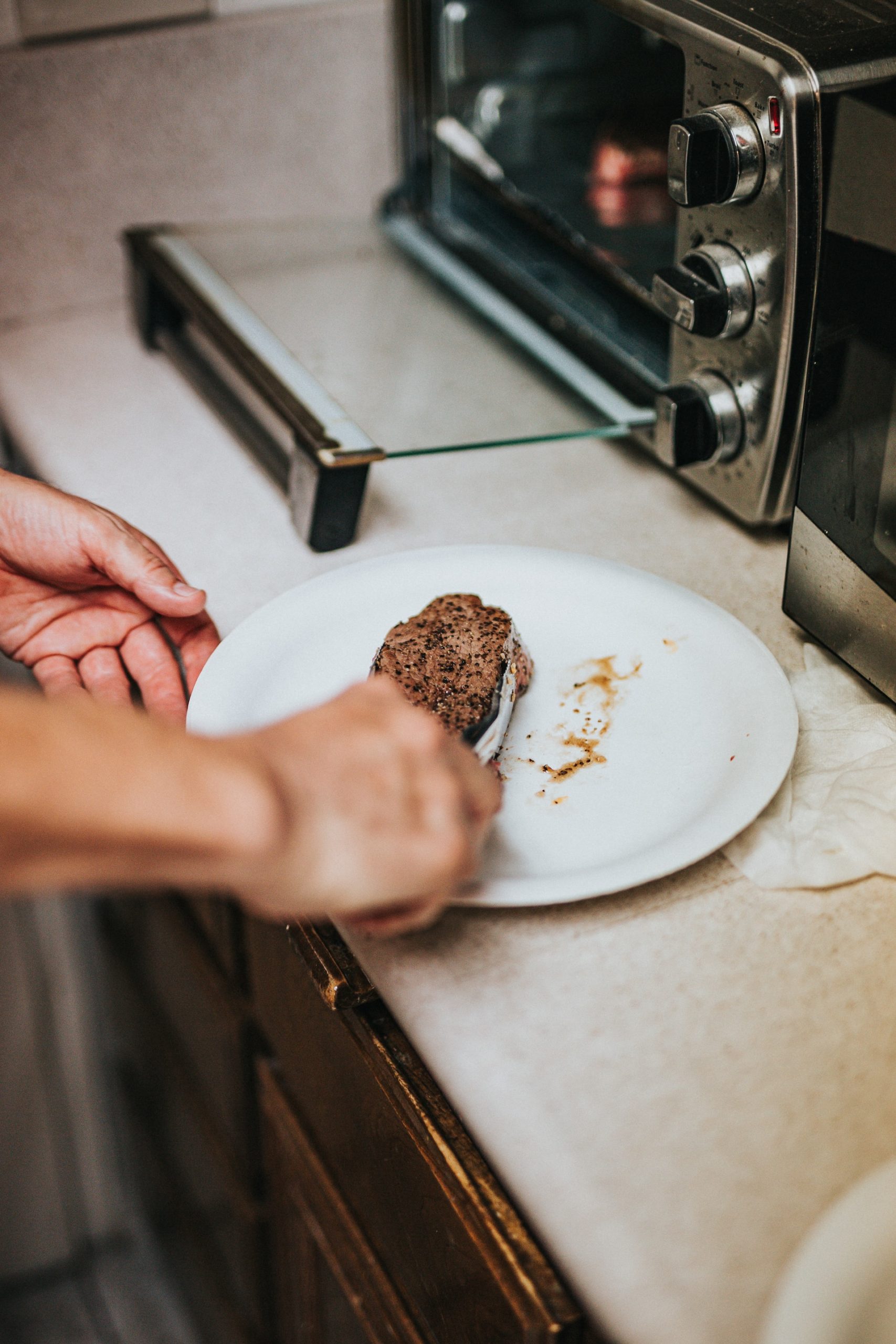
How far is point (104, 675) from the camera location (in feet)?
2.46

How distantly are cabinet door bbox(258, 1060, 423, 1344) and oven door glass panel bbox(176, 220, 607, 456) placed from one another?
48 cm

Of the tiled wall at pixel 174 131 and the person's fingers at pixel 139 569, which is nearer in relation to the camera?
the person's fingers at pixel 139 569

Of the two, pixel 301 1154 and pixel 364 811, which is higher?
pixel 364 811

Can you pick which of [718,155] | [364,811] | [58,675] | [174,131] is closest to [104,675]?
[58,675]

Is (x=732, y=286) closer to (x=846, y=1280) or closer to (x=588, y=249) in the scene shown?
(x=588, y=249)

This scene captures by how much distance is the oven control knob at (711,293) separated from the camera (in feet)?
2.46

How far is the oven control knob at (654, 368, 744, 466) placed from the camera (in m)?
0.80

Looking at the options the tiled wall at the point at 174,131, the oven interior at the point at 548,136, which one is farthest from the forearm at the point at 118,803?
the tiled wall at the point at 174,131

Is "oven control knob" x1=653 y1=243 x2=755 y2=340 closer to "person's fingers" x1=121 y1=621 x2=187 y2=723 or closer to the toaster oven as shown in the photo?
the toaster oven

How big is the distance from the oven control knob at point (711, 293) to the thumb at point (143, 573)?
356mm

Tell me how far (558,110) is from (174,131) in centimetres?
37

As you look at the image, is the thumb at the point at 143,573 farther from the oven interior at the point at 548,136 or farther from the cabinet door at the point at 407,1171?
the oven interior at the point at 548,136

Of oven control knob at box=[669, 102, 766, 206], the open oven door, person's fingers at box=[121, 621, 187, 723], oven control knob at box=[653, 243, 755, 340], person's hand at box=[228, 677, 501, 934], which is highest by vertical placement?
oven control knob at box=[669, 102, 766, 206]

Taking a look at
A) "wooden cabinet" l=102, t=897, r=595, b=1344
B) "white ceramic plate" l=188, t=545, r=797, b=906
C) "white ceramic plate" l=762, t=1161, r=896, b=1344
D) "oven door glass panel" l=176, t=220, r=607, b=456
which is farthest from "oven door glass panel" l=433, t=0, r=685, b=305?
"white ceramic plate" l=762, t=1161, r=896, b=1344
